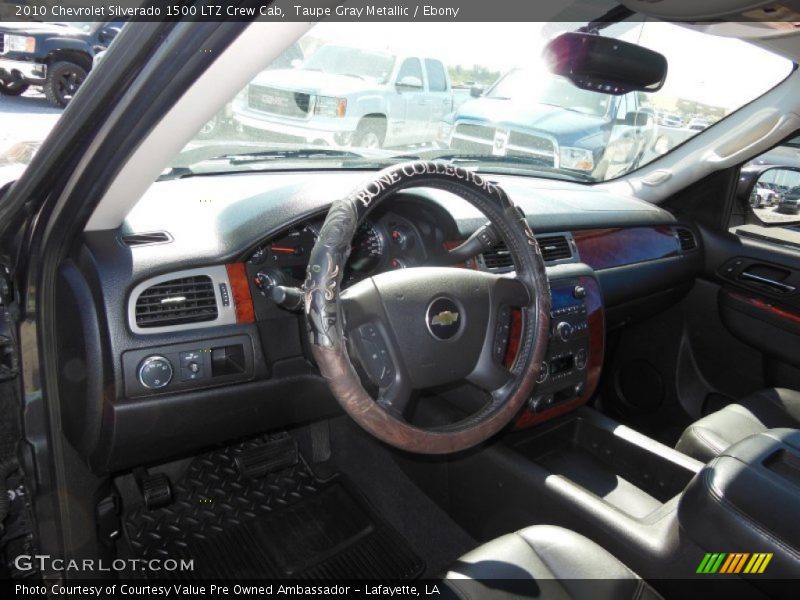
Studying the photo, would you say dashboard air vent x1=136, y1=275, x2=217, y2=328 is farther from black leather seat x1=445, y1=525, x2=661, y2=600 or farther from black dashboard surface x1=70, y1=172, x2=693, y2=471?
black leather seat x1=445, y1=525, x2=661, y2=600

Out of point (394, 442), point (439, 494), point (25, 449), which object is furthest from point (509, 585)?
point (25, 449)

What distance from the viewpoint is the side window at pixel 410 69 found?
2.44 metres

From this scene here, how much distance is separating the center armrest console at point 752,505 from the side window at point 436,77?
179 centimetres

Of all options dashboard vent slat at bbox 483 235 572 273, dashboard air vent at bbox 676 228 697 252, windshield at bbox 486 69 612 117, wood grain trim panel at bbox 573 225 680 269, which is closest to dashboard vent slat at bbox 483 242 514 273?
dashboard vent slat at bbox 483 235 572 273

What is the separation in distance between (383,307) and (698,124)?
239 cm

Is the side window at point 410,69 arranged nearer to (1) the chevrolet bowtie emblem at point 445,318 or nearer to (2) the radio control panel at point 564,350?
(2) the radio control panel at point 564,350

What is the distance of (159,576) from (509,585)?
139cm

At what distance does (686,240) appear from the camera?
3.10 meters

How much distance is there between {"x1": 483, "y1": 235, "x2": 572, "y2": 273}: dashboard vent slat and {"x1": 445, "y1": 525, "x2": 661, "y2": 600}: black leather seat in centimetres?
87

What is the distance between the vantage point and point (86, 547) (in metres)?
1.90

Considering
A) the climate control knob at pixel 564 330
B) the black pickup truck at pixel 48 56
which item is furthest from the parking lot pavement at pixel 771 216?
the black pickup truck at pixel 48 56

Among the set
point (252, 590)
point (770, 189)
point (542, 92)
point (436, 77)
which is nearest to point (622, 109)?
point (542, 92)

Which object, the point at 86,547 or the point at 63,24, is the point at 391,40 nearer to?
the point at 63,24

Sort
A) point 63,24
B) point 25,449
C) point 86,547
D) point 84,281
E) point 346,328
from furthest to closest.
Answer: point 63,24
point 86,547
point 25,449
point 84,281
point 346,328
